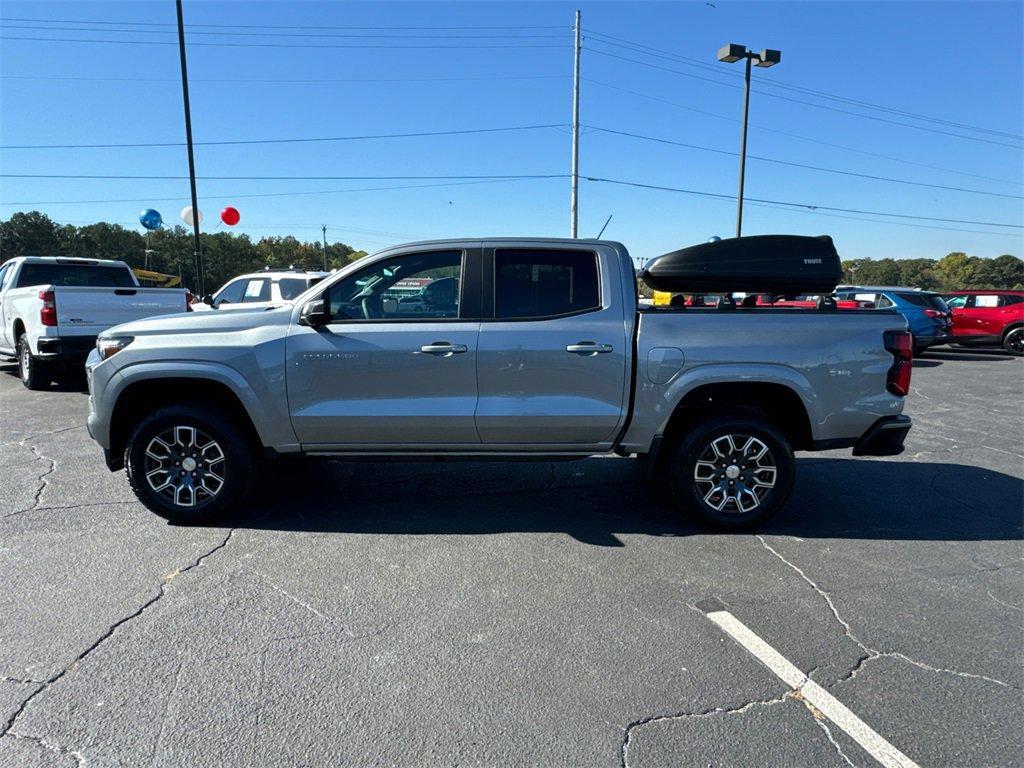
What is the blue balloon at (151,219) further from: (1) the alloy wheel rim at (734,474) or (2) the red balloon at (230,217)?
(1) the alloy wheel rim at (734,474)

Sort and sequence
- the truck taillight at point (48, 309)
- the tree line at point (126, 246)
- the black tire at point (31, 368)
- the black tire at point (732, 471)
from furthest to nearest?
1. the tree line at point (126, 246)
2. the black tire at point (31, 368)
3. the truck taillight at point (48, 309)
4. the black tire at point (732, 471)

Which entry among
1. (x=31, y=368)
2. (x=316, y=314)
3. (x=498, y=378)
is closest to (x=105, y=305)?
(x=31, y=368)

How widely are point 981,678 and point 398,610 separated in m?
2.72

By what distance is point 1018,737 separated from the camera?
8.03ft

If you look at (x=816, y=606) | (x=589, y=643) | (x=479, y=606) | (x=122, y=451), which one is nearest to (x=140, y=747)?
(x=479, y=606)

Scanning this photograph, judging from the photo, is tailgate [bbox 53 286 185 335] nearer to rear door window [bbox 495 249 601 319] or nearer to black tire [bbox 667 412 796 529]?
rear door window [bbox 495 249 601 319]

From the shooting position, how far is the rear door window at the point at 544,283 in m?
4.42

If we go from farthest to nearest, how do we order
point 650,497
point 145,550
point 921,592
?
point 650,497 < point 145,550 < point 921,592

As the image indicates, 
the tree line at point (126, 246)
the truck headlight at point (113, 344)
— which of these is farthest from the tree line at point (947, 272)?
the truck headlight at point (113, 344)

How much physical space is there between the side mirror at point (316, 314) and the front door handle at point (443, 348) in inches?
27.1

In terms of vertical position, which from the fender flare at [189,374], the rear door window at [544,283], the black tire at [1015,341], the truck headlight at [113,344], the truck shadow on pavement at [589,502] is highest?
the rear door window at [544,283]

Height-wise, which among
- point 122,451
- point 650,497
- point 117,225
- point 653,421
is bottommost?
point 650,497

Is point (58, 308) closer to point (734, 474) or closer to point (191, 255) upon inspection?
point (734, 474)

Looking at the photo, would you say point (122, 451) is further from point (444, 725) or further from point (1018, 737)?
point (1018, 737)
